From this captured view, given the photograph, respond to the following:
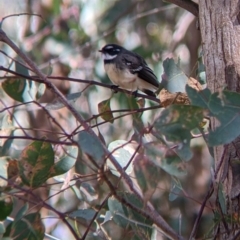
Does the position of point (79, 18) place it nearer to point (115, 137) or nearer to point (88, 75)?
point (88, 75)

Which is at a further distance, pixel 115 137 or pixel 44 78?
pixel 115 137

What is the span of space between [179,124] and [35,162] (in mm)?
530

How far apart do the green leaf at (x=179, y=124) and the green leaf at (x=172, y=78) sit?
402 millimetres

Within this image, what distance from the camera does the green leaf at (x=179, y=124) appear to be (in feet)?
4.80

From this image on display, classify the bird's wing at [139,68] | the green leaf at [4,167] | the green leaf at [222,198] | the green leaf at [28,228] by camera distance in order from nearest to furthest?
the green leaf at [222,198] < the green leaf at [28,228] < the green leaf at [4,167] < the bird's wing at [139,68]

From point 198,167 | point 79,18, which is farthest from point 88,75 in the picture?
point 198,167

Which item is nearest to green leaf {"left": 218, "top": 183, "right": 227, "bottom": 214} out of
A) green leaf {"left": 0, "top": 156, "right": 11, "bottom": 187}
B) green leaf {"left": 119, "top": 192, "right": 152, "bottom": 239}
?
green leaf {"left": 119, "top": 192, "right": 152, "bottom": 239}

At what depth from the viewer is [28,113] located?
5.58 meters

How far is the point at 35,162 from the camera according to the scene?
1.83 meters

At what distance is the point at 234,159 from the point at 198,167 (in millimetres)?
3882

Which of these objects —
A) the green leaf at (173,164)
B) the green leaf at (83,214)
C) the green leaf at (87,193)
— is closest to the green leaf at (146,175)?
the green leaf at (173,164)

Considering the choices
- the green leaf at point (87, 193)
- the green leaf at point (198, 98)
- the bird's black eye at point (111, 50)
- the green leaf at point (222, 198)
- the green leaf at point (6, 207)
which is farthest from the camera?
the bird's black eye at point (111, 50)

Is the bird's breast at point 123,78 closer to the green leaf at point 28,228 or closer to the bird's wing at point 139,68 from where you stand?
the bird's wing at point 139,68

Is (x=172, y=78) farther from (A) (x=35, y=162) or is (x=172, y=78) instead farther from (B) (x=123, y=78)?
(B) (x=123, y=78)
